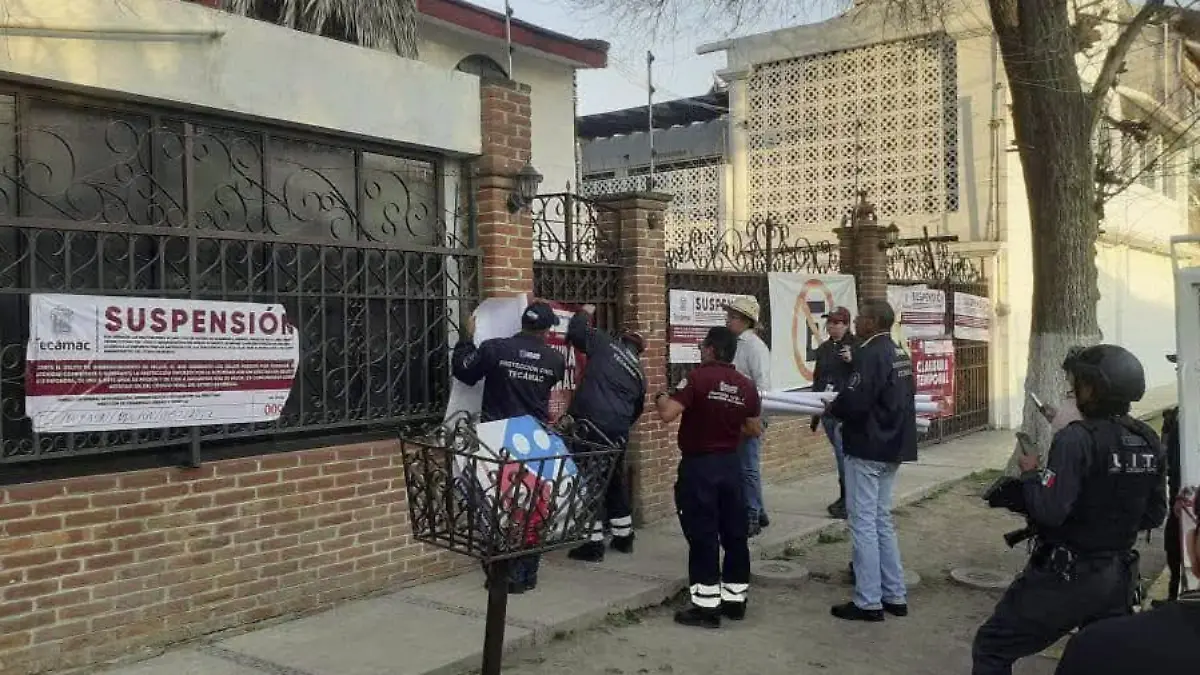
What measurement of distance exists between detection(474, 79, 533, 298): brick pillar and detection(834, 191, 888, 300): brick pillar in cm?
586

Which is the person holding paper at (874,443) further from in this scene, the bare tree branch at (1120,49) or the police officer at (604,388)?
the bare tree branch at (1120,49)

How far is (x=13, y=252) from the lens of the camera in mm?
4633

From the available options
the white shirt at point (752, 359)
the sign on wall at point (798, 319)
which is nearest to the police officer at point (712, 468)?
the white shirt at point (752, 359)

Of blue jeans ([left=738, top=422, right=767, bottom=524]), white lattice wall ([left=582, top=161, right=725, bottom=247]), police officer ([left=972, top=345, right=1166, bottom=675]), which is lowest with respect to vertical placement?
blue jeans ([left=738, top=422, right=767, bottom=524])

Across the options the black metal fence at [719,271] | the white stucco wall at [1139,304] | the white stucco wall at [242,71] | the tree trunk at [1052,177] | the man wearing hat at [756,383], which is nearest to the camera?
the white stucco wall at [242,71]

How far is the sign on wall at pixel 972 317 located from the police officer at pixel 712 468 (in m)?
8.84

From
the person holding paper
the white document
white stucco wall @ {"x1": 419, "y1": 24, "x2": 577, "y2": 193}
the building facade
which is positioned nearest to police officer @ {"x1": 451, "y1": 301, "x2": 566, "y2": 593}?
the white document

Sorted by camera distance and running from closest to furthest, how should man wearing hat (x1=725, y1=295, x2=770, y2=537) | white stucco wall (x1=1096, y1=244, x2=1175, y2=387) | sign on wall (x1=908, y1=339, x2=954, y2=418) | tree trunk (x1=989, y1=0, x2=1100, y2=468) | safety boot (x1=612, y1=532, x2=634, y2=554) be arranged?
1. safety boot (x1=612, y1=532, x2=634, y2=554)
2. man wearing hat (x1=725, y1=295, x2=770, y2=537)
3. tree trunk (x1=989, y1=0, x2=1100, y2=468)
4. sign on wall (x1=908, y1=339, x2=954, y2=418)
5. white stucco wall (x1=1096, y1=244, x2=1175, y2=387)

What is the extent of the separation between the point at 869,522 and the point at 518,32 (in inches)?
348

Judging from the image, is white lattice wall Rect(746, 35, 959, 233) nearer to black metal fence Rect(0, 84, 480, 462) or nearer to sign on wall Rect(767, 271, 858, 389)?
sign on wall Rect(767, 271, 858, 389)

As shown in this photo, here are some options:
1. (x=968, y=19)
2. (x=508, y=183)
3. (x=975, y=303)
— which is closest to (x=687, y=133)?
(x=968, y=19)

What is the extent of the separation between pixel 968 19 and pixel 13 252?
13835 mm

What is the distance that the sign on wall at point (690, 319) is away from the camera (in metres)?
8.99

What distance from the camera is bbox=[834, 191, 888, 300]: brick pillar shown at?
11.6m
